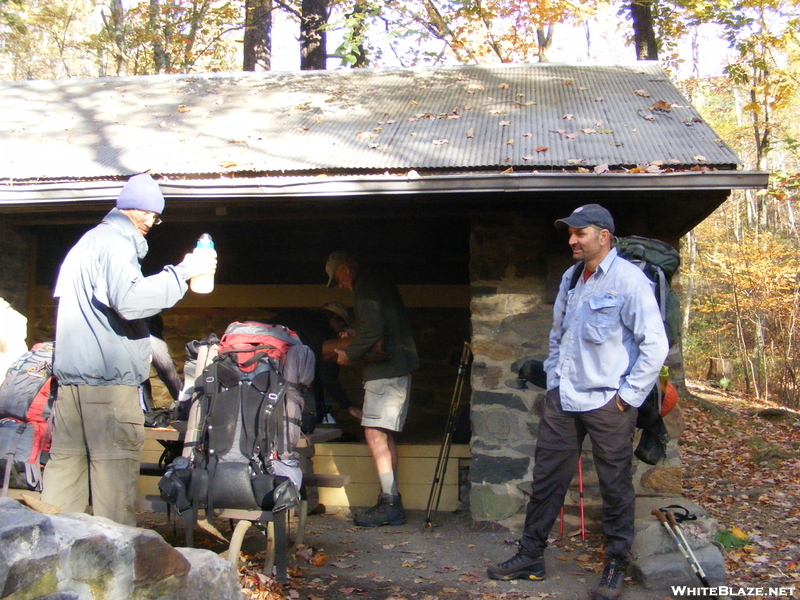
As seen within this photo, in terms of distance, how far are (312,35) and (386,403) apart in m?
9.34

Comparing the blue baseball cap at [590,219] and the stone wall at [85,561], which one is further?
the blue baseball cap at [590,219]

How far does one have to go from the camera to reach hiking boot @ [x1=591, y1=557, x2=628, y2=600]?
3627 millimetres

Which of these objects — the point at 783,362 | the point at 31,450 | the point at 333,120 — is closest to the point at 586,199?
the point at 333,120

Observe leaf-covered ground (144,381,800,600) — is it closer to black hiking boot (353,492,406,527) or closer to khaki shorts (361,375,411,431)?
black hiking boot (353,492,406,527)

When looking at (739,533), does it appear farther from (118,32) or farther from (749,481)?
(118,32)

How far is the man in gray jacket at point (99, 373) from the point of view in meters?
3.50

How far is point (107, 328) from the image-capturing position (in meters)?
3.55

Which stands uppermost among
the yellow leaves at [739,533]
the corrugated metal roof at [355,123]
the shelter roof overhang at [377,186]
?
the corrugated metal roof at [355,123]

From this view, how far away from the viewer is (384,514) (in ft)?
17.0

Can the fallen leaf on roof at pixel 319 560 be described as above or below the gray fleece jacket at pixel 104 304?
below

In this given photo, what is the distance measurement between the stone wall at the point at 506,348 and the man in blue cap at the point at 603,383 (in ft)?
3.70

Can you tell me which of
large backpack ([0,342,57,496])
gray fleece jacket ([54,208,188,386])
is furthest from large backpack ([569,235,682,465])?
large backpack ([0,342,57,496])

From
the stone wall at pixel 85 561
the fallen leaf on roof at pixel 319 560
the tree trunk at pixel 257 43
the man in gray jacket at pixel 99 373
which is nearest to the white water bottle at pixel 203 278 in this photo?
the man in gray jacket at pixel 99 373

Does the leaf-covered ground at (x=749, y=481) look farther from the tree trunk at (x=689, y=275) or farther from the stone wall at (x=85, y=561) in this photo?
the tree trunk at (x=689, y=275)
